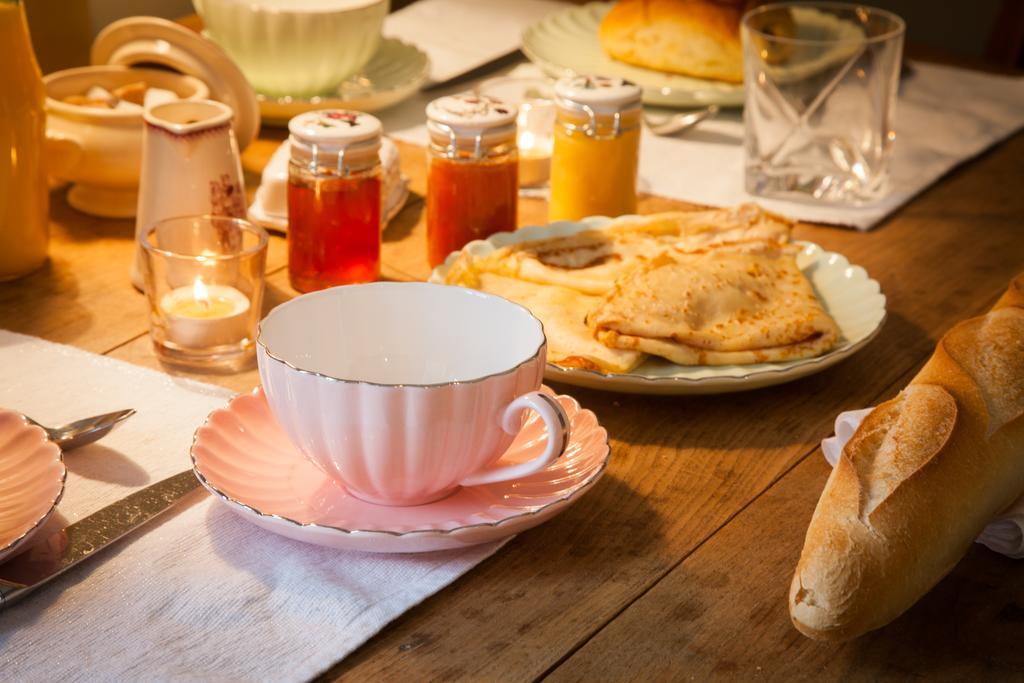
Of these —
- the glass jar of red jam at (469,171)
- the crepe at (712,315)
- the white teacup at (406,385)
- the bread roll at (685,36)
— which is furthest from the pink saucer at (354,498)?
the bread roll at (685,36)

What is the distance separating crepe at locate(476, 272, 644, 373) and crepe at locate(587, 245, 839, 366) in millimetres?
11

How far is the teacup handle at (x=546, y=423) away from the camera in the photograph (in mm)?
674

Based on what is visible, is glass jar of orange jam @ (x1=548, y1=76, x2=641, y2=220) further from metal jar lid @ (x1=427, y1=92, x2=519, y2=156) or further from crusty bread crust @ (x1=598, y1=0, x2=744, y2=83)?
crusty bread crust @ (x1=598, y1=0, x2=744, y2=83)

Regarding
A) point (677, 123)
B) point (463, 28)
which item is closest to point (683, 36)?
point (677, 123)

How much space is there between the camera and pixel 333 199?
3.48 ft

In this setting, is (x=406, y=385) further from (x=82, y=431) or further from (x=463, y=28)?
(x=463, y=28)

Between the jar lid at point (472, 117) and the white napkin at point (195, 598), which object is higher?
the jar lid at point (472, 117)

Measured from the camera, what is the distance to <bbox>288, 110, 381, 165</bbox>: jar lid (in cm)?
104

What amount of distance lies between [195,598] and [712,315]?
0.48 metres

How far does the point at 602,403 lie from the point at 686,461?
0.33ft

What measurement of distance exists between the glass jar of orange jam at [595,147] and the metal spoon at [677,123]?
0.36m

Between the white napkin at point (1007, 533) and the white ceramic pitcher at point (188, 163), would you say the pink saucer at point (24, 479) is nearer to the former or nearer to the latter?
the white ceramic pitcher at point (188, 163)

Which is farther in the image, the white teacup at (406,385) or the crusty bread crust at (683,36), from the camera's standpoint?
the crusty bread crust at (683,36)

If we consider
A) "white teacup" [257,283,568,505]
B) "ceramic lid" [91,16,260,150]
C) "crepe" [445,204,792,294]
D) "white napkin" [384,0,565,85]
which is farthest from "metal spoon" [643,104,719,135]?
"white teacup" [257,283,568,505]
